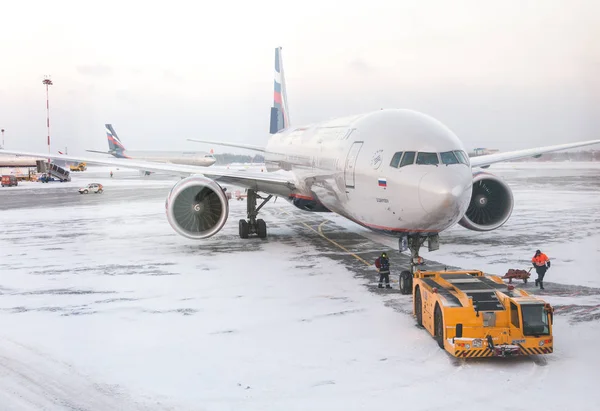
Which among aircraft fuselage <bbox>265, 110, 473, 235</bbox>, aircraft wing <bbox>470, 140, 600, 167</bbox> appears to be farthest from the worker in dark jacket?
aircraft wing <bbox>470, 140, 600, 167</bbox>

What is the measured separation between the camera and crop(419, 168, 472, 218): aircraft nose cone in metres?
13.4

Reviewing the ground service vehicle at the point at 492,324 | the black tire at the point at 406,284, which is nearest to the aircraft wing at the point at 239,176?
the black tire at the point at 406,284

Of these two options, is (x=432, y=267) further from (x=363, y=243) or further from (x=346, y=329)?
(x=346, y=329)

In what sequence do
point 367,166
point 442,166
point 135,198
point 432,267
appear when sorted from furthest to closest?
point 135,198 < point 432,267 < point 367,166 < point 442,166

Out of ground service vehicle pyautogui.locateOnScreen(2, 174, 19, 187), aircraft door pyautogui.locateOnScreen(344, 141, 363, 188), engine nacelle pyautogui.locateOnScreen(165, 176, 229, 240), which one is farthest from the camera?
ground service vehicle pyautogui.locateOnScreen(2, 174, 19, 187)

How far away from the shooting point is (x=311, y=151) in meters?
21.4

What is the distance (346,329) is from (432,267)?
6838 millimetres

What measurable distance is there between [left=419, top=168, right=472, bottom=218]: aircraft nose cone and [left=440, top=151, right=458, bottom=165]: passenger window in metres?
0.32

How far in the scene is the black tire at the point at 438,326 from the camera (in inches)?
413

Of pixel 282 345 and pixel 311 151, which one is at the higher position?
pixel 311 151

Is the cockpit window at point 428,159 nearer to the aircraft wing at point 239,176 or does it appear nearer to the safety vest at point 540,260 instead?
the safety vest at point 540,260

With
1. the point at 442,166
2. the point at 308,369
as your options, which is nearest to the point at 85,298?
the point at 308,369

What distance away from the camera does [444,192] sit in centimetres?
1342

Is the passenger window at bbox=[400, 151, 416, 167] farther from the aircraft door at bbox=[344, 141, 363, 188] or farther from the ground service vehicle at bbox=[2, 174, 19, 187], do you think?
the ground service vehicle at bbox=[2, 174, 19, 187]
